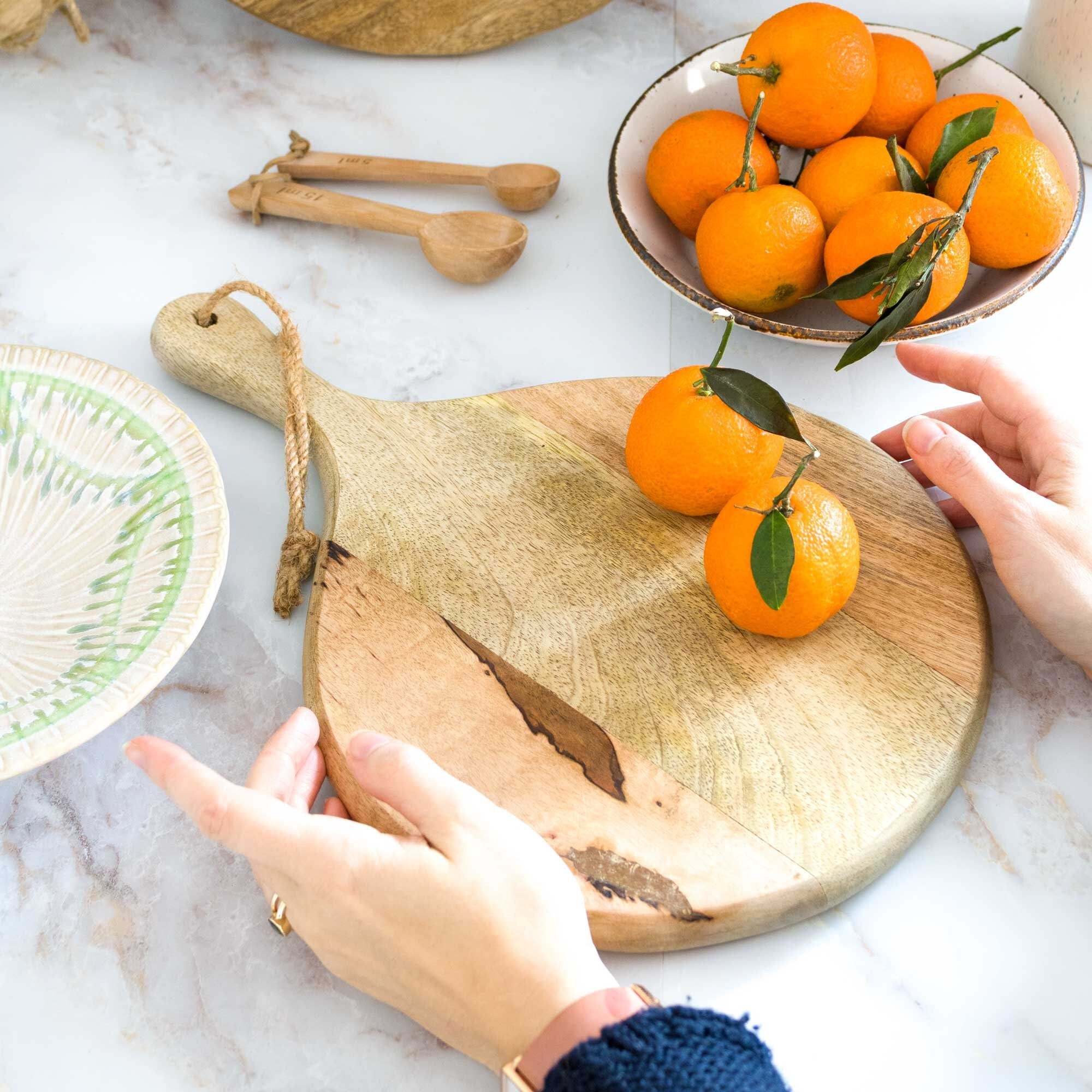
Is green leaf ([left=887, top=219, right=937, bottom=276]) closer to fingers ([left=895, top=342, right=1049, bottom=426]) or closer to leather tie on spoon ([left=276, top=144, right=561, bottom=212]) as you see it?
fingers ([left=895, top=342, right=1049, bottom=426])

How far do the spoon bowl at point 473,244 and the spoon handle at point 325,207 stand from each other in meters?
0.02

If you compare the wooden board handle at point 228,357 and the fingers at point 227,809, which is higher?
the fingers at point 227,809

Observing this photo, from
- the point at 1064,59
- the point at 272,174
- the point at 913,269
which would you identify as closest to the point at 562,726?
the point at 913,269

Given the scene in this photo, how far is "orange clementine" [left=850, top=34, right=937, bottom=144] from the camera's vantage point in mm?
943

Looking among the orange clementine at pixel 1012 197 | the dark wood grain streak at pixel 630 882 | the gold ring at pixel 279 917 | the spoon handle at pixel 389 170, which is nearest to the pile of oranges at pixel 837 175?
the orange clementine at pixel 1012 197

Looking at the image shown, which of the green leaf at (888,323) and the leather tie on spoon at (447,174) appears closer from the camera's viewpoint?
the green leaf at (888,323)

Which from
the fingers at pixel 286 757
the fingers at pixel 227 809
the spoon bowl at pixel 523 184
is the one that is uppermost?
the spoon bowl at pixel 523 184

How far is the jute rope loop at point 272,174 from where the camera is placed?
3.53 feet

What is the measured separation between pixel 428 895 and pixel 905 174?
69 cm

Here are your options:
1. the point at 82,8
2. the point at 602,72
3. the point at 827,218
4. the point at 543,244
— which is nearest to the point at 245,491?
the point at 543,244

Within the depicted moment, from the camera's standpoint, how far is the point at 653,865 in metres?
0.63

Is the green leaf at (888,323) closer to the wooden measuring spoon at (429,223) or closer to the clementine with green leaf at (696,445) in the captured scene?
the clementine with green leaf at (696,445)

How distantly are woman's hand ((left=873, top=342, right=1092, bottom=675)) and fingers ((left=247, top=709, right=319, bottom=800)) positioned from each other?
47cm

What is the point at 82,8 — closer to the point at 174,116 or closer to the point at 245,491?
the point at 174,116
